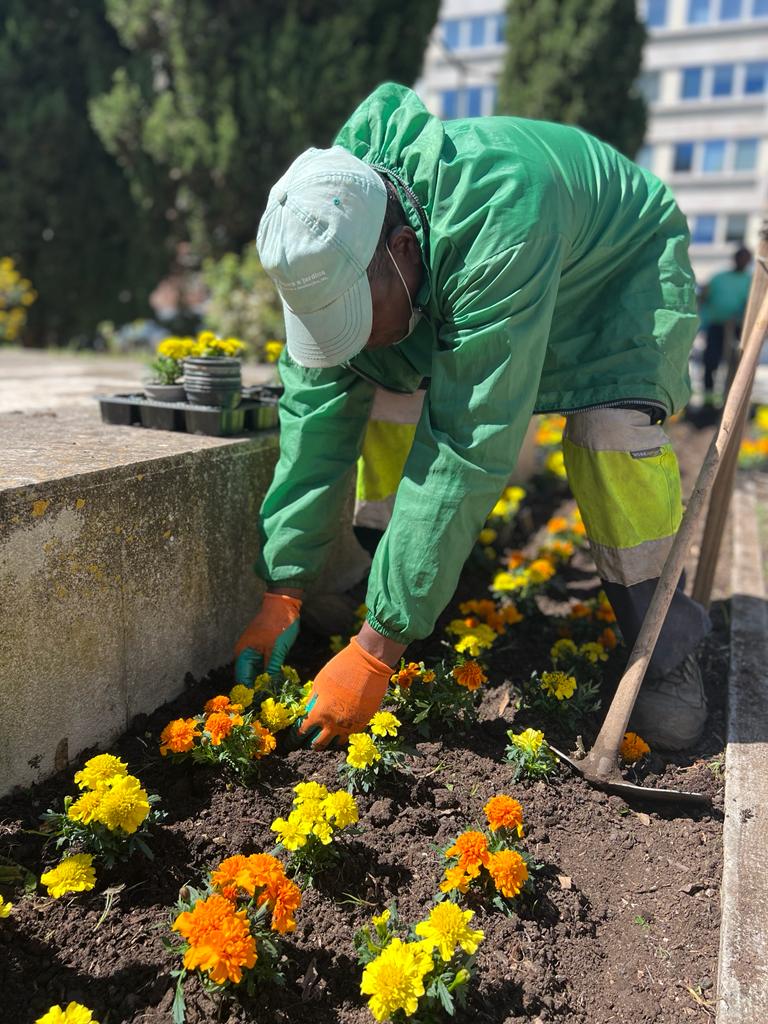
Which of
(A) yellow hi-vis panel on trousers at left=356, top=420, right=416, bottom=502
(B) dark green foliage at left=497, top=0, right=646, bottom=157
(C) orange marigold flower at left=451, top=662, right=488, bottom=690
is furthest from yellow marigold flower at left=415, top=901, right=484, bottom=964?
(B) dark green foliage at left=497, top=0, right=646, bottom=157

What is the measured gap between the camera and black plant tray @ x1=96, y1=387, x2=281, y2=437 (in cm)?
267

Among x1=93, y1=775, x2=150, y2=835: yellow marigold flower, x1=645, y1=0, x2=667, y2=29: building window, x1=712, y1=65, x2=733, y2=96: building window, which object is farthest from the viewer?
x1=645, y1=0, x2=667, y2=29: building window

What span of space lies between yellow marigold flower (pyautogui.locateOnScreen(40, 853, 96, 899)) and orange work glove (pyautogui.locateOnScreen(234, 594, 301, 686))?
756 mm

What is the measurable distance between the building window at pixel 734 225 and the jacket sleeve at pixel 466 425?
1281 inches

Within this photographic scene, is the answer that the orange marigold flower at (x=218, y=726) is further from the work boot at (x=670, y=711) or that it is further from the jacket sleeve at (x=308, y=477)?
the work boot at (x=670, y=711)

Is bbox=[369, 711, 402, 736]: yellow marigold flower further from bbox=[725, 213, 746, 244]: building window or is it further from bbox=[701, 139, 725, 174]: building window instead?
bbox=[701, 139, 725, 174]: building window

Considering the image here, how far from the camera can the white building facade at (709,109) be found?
3025 centimetres

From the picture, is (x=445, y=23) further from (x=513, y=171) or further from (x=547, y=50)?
(x=513, y=171)

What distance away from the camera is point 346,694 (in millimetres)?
2037

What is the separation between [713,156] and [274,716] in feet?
113

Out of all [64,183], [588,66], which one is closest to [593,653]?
[64,183]

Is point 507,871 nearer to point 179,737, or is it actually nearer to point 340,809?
point 340,809

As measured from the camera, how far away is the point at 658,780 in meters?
2.21

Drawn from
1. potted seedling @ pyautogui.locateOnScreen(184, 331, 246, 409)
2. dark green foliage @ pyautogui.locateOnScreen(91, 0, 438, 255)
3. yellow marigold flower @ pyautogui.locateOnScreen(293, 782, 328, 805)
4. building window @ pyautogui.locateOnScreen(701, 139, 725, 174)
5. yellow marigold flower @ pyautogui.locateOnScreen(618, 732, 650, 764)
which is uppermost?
building window @ pyautogui.locateOnScreen(701, 139, 725, 174)
